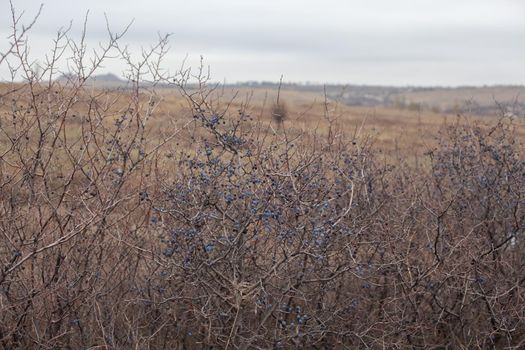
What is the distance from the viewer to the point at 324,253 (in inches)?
204

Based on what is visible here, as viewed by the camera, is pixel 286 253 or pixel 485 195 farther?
pixel 485 195

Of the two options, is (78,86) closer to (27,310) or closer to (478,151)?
(27,310)

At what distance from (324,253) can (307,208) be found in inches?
14.7

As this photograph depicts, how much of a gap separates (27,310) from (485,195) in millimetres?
4112

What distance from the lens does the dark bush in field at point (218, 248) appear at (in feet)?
16.5

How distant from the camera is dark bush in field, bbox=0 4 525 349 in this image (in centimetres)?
502

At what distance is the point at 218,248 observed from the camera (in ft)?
17.1

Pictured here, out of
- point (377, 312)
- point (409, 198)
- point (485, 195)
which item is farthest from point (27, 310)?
point (485, 195)

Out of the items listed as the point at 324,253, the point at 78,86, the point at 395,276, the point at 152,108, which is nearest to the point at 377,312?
the point at 395,276

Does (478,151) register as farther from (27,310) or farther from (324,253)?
(27,310)

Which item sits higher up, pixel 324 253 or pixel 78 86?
pixel 78 86

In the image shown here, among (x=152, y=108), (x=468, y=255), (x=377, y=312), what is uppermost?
(x=152, y=108)

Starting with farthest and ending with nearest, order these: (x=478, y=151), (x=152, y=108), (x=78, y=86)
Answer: (x=478, y=151) → (x=152, y=108) → (x=78, y=86)

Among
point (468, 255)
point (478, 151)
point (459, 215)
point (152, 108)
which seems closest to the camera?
point (152, 108)
